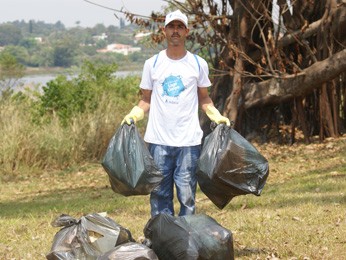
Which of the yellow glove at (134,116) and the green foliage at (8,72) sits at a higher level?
the yellow glove at (134,116)

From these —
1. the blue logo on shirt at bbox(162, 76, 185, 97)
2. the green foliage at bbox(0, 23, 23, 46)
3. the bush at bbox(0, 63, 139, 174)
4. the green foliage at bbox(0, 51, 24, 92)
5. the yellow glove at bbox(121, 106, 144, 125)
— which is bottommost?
the green foliage at bbox(0, 23, 23, 46)

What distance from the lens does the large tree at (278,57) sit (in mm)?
15867

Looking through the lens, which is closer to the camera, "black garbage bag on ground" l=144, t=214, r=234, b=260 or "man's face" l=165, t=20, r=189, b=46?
"black garbage bag on ground" l=144, t=214, r=234, b=260

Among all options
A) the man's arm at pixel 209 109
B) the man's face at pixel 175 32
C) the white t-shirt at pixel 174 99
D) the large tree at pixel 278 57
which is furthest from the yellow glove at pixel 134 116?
the large tree at pixel 278 57

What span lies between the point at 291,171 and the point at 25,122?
5605 mm

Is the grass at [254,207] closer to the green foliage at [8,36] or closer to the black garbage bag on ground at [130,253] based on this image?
the black garbage bag on ground at [130,253]

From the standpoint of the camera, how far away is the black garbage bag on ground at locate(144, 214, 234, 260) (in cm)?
612

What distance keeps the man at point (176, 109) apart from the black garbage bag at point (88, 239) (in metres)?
0.76

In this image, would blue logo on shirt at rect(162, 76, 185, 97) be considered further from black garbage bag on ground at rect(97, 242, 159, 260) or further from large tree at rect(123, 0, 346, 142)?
large tree at rect(123, 0, 346, 142)

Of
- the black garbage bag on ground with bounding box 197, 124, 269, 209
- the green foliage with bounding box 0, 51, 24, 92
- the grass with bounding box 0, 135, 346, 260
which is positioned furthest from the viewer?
the green foliage with bounding box 0, 51, 24, 92

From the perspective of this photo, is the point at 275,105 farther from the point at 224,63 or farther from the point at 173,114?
the point at 173,114

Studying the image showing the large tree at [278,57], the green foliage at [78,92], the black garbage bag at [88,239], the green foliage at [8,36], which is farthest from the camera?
the green foliage at [8,36]

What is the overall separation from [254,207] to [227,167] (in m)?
3.41

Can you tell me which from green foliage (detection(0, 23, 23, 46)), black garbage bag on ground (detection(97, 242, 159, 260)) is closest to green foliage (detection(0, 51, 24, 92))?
black garbage bag on ground (detection(97, 242, 159, 260))
